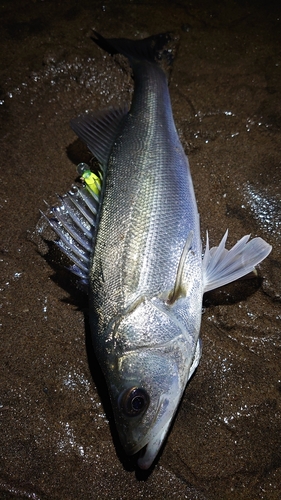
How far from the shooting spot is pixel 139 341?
2.35 m

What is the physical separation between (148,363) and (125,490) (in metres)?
0.89

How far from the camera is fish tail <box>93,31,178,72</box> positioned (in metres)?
3.75

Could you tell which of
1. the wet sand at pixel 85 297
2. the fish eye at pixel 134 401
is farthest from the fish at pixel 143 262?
the wet sand at pixel 85 297

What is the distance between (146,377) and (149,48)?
3116mm

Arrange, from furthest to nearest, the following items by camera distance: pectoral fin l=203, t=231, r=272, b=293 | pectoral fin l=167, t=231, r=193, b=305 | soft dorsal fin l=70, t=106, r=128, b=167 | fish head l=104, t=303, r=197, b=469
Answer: soft dorsal fin l=70, t=106, r=128, b=167 < pectoral fin l=203, t=231, r=272, b=293 < pectoral fin l=167, t=231, r=193, b=305 < fish head l=104, t=303, r=197, b=469

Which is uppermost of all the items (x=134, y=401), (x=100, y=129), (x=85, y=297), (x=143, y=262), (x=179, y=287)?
(x=100, y=129)

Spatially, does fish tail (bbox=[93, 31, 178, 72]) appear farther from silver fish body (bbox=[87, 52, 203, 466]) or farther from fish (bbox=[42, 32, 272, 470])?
silver fish body (bbox=[87, 52, 203, 466])

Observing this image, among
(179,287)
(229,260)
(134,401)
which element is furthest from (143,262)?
(134,401)

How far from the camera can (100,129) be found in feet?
10.5

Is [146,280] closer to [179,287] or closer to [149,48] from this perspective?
[179,287]

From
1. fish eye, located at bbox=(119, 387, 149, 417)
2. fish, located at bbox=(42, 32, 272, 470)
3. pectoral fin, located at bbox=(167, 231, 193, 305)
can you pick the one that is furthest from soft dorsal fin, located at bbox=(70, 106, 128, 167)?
fish eye, located at bbox=(119, 387, 149, 417)

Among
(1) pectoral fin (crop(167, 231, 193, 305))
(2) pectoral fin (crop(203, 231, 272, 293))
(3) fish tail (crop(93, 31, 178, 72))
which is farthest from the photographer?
(3) fish tail (crop(93, 31, 178, 72))

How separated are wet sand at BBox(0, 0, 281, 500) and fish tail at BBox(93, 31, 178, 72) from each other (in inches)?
4.1

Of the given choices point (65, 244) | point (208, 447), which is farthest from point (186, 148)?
point (208, 447)
